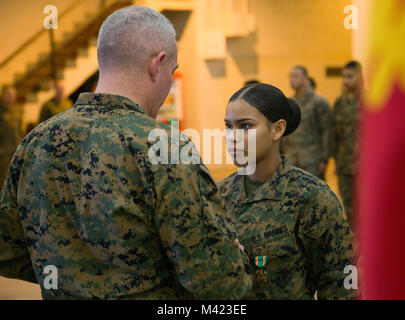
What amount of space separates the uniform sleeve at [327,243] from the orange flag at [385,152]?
150 centimetres

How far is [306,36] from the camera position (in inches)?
578

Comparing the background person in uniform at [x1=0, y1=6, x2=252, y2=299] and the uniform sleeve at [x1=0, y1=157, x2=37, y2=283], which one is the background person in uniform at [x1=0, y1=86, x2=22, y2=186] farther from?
the background person in uniform at [x1=0, y1=6, x2=252, y2=299]

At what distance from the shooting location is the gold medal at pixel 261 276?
215cm

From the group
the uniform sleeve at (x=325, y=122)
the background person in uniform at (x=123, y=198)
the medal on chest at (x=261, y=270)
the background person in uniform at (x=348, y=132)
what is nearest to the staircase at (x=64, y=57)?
the uniform sleeve at (x=325, y=122)

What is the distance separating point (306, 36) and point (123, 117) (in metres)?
13.8

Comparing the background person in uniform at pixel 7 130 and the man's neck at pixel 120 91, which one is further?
the background person in uniform at pixel 7 130

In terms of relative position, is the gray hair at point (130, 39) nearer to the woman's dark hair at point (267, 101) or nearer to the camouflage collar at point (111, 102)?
the camouflage collar at point (111, 102)

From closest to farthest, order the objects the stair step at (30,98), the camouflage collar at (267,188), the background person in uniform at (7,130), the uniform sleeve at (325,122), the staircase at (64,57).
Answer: the camouflage collar at (267,188) < the uniform sleeve at (325,122) < the background person in uniform at (7,130) < the staircase at (64,57) < the stair step at (30,98)

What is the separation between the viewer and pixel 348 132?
6.65 m

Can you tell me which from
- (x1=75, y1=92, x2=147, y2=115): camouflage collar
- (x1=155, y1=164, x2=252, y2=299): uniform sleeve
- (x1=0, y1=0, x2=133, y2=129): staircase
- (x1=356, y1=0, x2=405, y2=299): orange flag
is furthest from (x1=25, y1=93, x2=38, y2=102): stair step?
(x1=356, y1=0, x2=405, y2=299): orange flag

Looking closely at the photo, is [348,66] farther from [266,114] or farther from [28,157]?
[28,157]

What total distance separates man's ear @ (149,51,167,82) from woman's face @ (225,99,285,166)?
0.71 meters

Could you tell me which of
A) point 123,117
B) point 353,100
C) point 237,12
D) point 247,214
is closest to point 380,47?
point 123,117

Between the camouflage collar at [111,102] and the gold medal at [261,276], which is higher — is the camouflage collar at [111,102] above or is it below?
above
